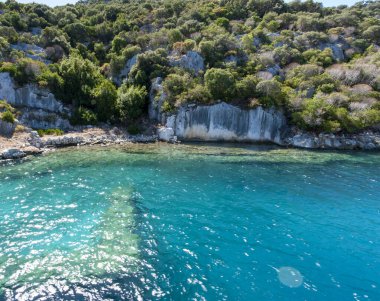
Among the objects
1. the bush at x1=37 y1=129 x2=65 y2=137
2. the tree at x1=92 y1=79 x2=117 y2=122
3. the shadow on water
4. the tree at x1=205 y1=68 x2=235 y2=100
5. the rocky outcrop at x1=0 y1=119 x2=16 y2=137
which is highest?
the tree at x1=205 y1=68 x2=235 y2=100

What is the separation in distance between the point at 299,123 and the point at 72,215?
129ft

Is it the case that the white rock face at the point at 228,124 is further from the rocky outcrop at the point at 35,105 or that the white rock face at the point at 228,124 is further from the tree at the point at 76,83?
the rocky outcrop at the point at 35,105

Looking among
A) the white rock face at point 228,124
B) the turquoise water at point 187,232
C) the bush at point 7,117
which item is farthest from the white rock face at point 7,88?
the white rock face at point 228,124

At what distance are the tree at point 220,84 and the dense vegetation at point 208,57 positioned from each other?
17cm

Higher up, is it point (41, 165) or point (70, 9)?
point (70, 9)

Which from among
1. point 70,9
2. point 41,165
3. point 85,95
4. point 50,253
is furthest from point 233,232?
point 70,9

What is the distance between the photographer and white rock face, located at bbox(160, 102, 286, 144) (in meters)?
47.0

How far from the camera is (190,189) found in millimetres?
25812

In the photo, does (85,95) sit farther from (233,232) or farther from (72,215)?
(233,232)

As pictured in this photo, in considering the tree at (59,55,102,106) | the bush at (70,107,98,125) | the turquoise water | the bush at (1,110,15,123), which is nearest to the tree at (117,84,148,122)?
the bush at (70,107,98,125)

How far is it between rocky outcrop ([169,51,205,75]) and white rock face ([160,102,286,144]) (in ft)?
45.9

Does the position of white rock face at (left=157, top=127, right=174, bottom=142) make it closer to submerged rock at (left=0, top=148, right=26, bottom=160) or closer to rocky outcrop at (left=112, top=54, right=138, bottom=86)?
rocky outcrop at (left=112, top=54, right=138, bottom=86)

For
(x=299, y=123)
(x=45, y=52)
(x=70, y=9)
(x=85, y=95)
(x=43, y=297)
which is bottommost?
(x=43, y=297)

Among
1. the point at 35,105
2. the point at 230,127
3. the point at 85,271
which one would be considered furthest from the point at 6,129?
Answer: the point at 85,271
